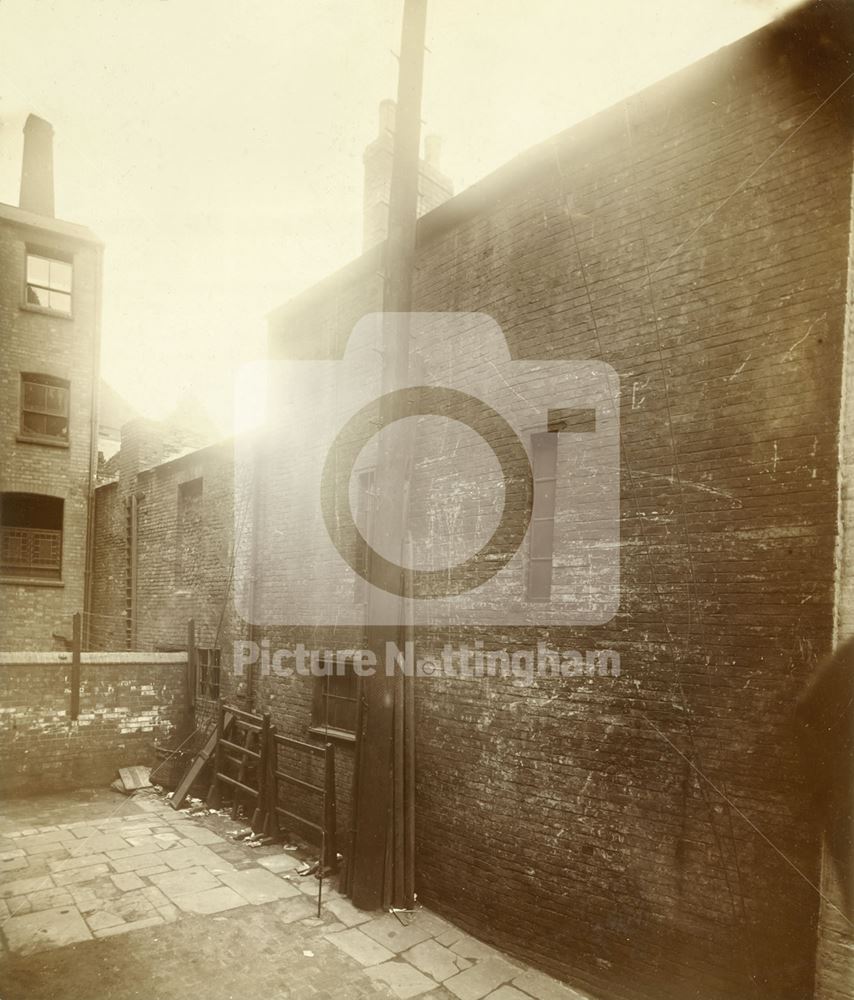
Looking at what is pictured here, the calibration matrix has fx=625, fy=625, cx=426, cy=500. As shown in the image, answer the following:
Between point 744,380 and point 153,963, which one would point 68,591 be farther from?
point 744,380

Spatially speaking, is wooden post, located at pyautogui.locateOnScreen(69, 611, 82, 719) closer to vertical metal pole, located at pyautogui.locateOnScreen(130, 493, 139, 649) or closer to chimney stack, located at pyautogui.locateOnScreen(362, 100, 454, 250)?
vertical metal pole, located at pyautogui.locateOnScreen(130, 493, 139, 649)

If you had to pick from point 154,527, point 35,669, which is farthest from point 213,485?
point 35,669

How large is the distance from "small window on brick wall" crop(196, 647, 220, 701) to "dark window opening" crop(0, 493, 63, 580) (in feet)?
19.1

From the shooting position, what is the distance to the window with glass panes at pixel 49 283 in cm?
1459

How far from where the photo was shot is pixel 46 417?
571 inches

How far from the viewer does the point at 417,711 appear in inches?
254

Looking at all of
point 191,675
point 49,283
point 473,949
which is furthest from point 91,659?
point 49,283

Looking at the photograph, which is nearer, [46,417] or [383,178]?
[383,178]

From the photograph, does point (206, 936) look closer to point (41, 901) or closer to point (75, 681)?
point (41, 901)

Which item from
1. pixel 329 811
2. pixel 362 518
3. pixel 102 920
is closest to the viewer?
pixel 102 920

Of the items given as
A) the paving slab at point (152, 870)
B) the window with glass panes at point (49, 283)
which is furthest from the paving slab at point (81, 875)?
the window with glass panes at point (49, 283)

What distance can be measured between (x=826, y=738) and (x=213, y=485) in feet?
32.0

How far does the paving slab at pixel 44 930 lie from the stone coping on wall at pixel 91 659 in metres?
4.58

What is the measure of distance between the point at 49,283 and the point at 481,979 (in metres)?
16.3
